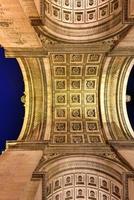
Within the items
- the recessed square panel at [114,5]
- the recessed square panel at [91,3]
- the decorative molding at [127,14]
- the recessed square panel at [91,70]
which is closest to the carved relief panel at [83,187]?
the recessed square panel at [91,70]

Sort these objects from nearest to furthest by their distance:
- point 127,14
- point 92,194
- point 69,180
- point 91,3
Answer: point 127,14, point 69,180, point 92,194, point 91,3

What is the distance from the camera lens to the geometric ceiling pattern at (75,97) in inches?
659

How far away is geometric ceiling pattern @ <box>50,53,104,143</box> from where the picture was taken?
1675 cm

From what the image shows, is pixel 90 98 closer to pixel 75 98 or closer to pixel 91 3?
pixel 75 98

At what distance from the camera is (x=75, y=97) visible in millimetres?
17781

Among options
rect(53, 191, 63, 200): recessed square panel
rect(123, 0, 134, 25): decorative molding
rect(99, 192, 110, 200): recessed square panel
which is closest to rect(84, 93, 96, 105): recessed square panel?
rect(99, 192, 110, 200): recessed square panel

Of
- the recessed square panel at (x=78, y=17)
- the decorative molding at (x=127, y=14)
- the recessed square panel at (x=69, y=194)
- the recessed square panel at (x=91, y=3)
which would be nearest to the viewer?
the decorative molding at (x=127, y=14)

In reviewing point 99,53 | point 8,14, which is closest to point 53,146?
point 99,53

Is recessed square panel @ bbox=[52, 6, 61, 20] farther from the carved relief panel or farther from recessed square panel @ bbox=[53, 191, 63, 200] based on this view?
recessed square panel @ bbox=[53, 191, 63, 200]

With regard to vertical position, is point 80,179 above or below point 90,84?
below

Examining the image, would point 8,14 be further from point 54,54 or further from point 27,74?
point 27,74

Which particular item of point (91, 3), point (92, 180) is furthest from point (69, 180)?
point (91, 3)

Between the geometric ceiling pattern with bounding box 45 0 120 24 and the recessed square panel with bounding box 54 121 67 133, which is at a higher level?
the geometric ceiling pattern with bounding box 45 0 120 24

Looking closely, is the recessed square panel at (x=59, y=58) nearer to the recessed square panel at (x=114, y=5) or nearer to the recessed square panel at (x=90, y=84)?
the recessed square panel at (x=90, y=84)
